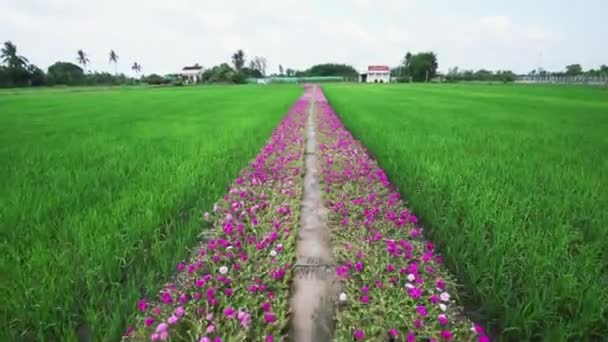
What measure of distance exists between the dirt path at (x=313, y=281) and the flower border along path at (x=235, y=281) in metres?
0.07

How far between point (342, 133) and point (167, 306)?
5.73 meters

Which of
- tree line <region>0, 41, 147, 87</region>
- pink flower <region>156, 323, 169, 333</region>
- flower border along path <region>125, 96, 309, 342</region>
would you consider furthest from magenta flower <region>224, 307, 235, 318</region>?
tree line <region>0, 41, 147, 87</region>

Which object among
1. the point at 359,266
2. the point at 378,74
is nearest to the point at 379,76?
the point at 378,74

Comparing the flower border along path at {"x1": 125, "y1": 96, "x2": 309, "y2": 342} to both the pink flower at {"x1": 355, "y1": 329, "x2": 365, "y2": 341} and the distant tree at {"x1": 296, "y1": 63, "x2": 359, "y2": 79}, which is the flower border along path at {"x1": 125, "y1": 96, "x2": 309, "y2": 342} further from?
the distant tree at {"x1": 296, "y1": 63, "x2": 359, "y2": 79}

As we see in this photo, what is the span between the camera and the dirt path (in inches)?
60.2

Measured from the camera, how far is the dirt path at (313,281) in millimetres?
1529

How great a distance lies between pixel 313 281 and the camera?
6.21 feet

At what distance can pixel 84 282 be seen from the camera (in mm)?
1711

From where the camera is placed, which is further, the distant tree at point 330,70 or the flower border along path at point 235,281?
the distant tree at point 330,70

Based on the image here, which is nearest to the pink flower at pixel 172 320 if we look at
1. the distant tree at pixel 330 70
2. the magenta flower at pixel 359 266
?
the magenta flower at pixel 359 266

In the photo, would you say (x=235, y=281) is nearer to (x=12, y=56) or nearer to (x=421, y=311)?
(x=421, y=311)

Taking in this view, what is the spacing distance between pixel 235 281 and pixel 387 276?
0.96 meters

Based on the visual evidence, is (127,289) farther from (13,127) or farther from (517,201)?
(13,127)

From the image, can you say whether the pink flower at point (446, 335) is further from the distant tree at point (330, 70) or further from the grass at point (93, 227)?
the distant tree at point (330, 70)
